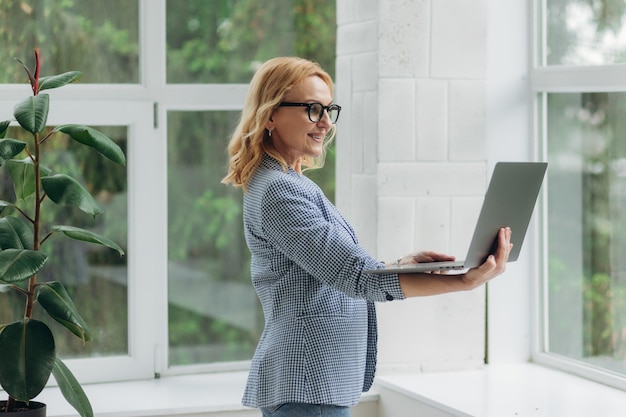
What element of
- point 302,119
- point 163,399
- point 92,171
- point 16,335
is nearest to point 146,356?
point 163,399

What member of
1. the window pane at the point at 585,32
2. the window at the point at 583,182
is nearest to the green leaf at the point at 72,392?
the window at the point at 583,182

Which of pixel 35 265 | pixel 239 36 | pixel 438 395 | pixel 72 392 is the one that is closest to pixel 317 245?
pixel 35 265

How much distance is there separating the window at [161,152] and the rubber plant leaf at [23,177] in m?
0.43

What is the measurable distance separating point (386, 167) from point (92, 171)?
3.00 feet

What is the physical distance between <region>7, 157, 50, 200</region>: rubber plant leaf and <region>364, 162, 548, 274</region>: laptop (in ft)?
3.71

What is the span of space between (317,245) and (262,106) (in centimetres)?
33

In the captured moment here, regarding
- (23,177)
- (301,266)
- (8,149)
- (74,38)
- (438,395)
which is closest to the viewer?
(301,266)

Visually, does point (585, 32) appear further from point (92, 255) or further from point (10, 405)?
point (10, 405)

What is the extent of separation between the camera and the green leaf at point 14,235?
2.40 meters

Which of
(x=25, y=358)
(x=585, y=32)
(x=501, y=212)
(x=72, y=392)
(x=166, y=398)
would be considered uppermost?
(x=585, y=32)

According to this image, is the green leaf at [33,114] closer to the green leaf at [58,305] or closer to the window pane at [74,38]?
the green leaf at [58,305]

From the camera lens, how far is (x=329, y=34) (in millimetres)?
3252

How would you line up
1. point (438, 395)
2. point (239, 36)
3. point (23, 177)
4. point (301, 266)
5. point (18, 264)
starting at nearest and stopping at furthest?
point (301, 266) < point (18, 264) < point (23, 177) < point (438, 395) < point (239, 36)

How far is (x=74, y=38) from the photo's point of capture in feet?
9.97
